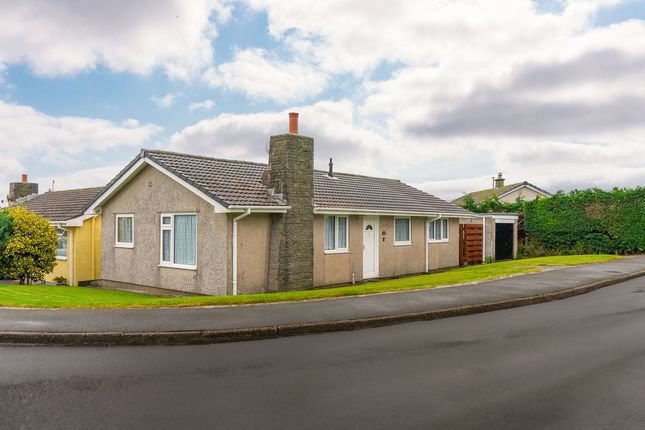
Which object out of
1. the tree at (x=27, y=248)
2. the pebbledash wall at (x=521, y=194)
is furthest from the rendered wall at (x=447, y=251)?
the pebbledash wall at (x=521, y=194)

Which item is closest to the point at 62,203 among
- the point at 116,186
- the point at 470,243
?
the point at 116,186

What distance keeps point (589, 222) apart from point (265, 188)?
18.2 metres

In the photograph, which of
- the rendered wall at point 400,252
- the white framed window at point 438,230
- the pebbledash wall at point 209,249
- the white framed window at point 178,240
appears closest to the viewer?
the pebbledash wall at point 209,249

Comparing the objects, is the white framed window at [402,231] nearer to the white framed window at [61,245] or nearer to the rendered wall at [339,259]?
the rendered wall at [339,259]

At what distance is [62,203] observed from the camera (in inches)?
957

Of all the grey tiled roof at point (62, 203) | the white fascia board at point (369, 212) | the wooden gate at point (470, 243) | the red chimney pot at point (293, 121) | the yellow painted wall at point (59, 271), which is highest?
the red chimney pot at point (293, 121)

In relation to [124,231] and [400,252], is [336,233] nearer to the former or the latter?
[400,252]

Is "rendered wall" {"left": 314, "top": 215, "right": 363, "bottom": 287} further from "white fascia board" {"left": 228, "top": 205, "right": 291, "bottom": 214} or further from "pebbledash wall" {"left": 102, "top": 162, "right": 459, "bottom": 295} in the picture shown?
"white fascia board" {"left": 228, "top": 205, "right": 291, "bottom": 214}

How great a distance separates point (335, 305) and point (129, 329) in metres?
4.18

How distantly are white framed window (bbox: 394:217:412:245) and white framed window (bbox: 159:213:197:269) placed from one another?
850 cm

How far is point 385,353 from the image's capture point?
7.37m

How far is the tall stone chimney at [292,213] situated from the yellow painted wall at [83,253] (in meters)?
8.72

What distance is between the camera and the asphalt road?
4.98 metres

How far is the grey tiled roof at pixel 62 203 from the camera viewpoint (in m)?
22.2
